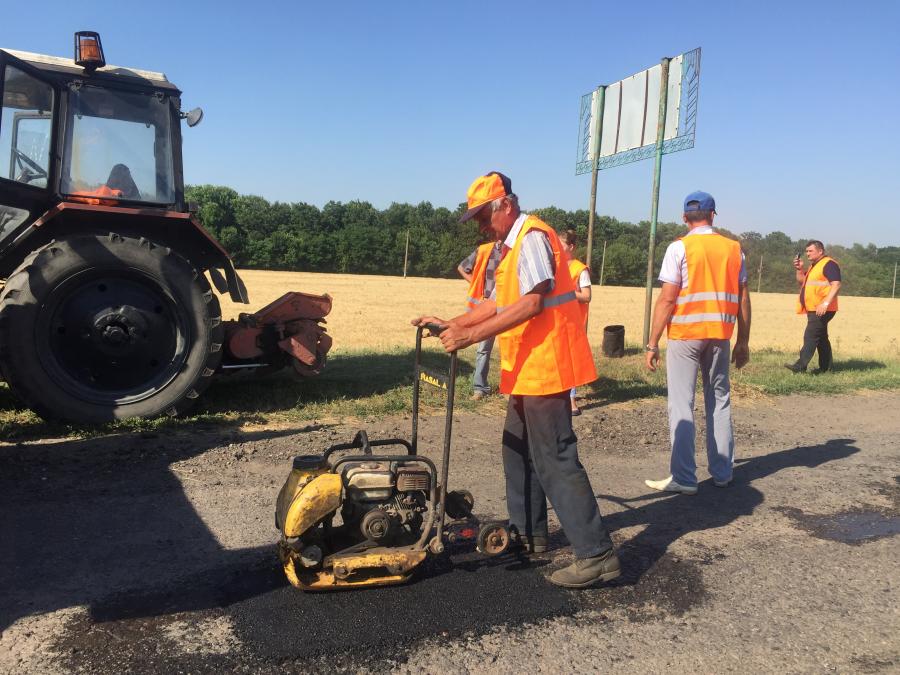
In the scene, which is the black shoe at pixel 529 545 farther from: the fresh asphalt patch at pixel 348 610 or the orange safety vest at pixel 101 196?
the orange safety vest at pixel 101 196

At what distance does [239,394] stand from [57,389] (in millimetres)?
1889

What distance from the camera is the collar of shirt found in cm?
356

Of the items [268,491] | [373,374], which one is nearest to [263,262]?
[373,374]

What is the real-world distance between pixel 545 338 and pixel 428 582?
1310mm

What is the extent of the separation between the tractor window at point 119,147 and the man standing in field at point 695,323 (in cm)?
456

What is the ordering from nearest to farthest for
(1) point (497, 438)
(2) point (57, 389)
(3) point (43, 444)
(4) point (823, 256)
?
(3) point (43, 444) → (2) point (57, 389) → (1) point (497, 438) → (4) point (823, 256)

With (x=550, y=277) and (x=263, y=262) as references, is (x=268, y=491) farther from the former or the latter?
(x=263, y=262)

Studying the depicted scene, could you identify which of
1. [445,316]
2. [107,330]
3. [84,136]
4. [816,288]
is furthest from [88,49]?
[445,316]

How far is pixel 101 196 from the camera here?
20.8ft

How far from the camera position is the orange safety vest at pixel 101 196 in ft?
20.7

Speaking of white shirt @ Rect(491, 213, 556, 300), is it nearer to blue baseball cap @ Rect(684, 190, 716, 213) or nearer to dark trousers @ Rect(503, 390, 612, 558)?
dark trousers @ Rect(503, 390, 612, 558)

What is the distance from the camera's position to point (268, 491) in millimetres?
4684

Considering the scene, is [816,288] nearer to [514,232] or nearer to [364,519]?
[514,232]

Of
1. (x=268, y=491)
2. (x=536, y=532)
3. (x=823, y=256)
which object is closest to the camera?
(x=536, y=532)
